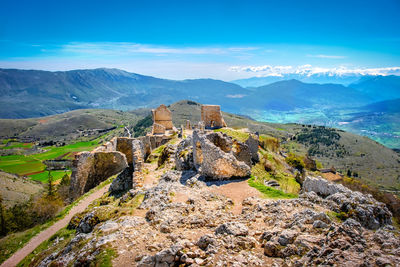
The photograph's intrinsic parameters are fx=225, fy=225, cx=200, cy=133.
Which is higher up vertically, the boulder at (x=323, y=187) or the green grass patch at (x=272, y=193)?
the boulder at (x=323, y=187)

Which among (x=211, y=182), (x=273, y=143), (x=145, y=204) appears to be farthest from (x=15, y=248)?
(x=273, y=143)

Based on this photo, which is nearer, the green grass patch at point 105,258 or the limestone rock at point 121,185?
the green grass patch at point 105,258

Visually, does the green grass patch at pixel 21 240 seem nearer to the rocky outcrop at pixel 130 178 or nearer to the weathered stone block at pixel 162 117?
the rocky outcrop at pixel 130 178

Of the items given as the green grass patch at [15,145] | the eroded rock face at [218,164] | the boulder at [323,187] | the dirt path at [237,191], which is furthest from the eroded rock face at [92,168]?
the green grass patch at [15,145]

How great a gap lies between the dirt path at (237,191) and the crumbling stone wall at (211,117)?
1966cm

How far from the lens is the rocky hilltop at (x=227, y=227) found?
5965 millimetres

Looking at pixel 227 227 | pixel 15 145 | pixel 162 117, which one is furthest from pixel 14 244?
pixel 15 145

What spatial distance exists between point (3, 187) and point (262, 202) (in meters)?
66.5

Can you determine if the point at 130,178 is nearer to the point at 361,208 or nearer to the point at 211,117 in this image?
the point at 361,208

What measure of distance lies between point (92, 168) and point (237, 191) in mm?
14445

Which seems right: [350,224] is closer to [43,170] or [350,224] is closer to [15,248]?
[15,248]

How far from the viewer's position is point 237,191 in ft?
44.5

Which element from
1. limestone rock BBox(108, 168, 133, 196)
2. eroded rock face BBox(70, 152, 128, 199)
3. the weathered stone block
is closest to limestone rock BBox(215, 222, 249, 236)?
limestone rock BBox(108, 168, 133, 196)

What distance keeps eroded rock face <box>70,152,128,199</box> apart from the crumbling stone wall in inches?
595
